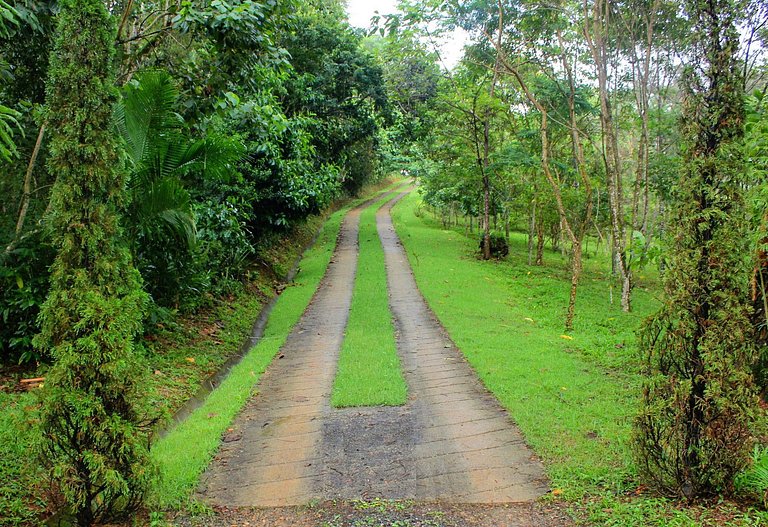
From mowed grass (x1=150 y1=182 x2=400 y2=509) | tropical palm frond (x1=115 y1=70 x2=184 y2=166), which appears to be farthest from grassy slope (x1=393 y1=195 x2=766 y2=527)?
tropical palm frond (x1=115 y1=70 x2=184 y2=166)

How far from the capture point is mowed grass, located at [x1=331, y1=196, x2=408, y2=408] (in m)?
6.56

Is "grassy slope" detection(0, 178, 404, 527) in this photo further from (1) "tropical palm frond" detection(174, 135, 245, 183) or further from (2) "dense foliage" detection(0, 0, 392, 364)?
(1) "tropical palm frond" detection(174, 135, 245, 183)

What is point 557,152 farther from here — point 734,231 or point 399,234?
point 734,231

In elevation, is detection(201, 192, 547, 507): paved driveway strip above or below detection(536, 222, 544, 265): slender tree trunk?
below

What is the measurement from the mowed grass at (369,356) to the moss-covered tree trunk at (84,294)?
3023 mm

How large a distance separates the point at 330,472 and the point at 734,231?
11.8 feet

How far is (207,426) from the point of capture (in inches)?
225

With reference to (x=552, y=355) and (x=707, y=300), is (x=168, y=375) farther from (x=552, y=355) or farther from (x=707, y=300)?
(x=707, y=300)

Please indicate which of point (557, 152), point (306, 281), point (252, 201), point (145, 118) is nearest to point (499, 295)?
point (306, 281)

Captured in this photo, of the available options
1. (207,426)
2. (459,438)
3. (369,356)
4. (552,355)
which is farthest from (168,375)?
(552,355)

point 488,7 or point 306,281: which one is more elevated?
point 488,7

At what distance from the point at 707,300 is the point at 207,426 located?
15.3 feet

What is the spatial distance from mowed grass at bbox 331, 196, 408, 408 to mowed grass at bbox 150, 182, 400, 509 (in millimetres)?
1151

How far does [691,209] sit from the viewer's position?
3.92 metres
